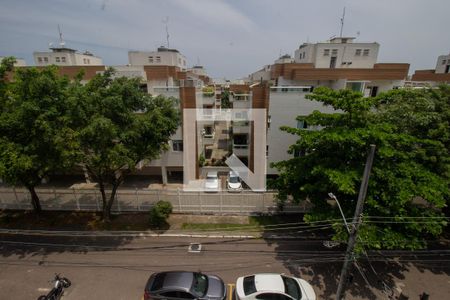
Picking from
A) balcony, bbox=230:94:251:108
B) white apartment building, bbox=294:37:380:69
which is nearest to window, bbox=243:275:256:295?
balcony, bbox=230:94:251:108

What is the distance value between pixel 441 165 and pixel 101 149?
678 inches

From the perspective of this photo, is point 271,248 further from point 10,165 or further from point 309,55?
point 309,55

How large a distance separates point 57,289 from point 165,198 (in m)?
8.06

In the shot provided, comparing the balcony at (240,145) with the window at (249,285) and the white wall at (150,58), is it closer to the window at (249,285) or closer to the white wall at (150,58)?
the window at (249,285)

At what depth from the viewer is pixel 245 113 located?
20453mm

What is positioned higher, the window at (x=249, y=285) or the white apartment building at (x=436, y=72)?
the white apartment building at (x=436, y=72)

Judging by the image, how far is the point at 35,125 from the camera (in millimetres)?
10695

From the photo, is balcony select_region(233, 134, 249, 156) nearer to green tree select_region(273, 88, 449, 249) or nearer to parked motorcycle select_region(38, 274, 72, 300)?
green tree select_region(273, 88, 449, 249)

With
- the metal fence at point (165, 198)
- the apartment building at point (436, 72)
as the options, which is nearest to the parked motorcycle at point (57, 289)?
the metal fence at point (165, 198)

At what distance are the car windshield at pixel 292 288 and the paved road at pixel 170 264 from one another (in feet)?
4.56

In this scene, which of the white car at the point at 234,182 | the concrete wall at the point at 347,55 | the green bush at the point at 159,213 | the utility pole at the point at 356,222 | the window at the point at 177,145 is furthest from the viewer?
the concrete wall at the point at 347,55

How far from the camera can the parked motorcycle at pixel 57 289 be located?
899cm

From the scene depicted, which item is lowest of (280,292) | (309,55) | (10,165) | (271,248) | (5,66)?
(271,248)

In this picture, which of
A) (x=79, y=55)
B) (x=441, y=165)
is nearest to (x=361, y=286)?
(x=441, y=165)
